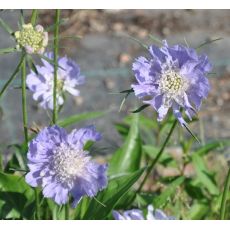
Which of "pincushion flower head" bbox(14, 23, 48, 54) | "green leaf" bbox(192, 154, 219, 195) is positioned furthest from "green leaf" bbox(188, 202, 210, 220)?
"pincushion flower head" bbox(14, 23, 48, 54)

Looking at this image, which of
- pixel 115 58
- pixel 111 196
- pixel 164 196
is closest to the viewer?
pixel 111 196

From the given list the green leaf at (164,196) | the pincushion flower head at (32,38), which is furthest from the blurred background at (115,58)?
the pincushion flower head at (32,38)

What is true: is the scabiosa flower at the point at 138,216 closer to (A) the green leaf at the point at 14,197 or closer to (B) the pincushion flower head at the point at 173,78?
(B) the pincushion flower head at the point at 173,78

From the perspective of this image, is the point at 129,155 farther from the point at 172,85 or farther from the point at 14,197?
the point at 172,85

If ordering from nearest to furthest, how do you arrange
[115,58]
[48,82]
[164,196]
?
1. [164,196]
2. [48,82]
3. [115,58]

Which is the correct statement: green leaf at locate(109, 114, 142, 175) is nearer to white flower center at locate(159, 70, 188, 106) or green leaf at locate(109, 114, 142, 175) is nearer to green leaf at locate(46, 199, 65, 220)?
green leaf at locate(46, 199, 65, 220)

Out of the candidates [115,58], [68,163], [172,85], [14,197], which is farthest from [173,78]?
[115,58]
